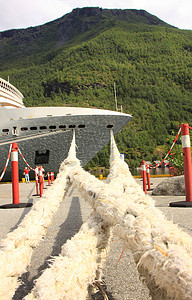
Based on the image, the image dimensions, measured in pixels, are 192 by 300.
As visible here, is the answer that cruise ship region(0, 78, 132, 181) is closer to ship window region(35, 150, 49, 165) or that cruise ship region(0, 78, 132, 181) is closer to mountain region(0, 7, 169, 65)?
ship window region(35, 150, 49, 165)

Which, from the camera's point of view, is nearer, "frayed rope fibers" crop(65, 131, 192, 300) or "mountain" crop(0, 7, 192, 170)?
"frayed rope fibers" crop(65, 131, 192, 300)

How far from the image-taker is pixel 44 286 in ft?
2.17

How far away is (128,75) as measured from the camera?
8194 cm

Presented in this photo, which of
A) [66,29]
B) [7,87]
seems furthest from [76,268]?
[66,29]

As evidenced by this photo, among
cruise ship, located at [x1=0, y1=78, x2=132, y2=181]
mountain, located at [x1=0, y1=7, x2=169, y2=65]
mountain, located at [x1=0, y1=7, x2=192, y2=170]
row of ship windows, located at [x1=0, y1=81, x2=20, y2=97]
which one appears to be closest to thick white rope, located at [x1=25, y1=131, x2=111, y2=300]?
cruise ship, located at [x1=0, y1=78, x2=132, y2=181]

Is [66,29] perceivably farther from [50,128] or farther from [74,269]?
[74,269]

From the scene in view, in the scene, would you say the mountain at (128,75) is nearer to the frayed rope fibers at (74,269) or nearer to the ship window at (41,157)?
the ship window at (41,157)

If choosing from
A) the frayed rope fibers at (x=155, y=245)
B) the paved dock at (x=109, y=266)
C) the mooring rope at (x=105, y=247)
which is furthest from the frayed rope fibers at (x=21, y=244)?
the frayed rope fibers at (x=155, y=245)

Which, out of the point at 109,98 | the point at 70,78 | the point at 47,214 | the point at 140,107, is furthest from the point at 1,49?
the point at 47,214

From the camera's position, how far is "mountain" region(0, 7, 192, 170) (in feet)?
222

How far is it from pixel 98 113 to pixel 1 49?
111 meters

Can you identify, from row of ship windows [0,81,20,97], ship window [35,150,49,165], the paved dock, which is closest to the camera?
the paved dock

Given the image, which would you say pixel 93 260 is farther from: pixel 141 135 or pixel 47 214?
pixel 141 135

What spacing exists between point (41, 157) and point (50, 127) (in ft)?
6.24
